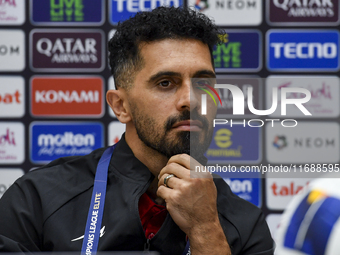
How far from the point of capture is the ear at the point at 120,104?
130cm

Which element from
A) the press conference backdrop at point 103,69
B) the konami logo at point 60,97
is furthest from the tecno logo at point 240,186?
the konami logo at point 60,97

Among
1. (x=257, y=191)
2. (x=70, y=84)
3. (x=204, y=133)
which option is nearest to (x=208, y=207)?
(x=204, y=133)

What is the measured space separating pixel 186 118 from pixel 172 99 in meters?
0.08

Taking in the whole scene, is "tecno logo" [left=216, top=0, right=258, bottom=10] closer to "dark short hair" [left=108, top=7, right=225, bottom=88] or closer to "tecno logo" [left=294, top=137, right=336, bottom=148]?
"dark short hair" [left=108, top=7, right=225, bottom=88]

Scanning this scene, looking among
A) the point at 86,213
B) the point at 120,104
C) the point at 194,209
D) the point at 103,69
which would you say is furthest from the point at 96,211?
the point at 103,69

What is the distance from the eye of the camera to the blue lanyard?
1.05 meters

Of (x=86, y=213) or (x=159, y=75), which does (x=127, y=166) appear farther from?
(x=159, y=75)

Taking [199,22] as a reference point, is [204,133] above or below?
below

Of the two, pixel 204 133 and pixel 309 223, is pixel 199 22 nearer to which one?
pixel 204 133

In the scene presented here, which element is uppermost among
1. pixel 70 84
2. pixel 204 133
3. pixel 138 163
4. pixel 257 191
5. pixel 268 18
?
pixel 268 18

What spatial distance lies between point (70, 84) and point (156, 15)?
756 mm

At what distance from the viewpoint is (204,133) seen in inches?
45.1

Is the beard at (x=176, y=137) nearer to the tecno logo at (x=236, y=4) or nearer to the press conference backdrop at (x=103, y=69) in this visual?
the press conference backdrop at (x=103, y=69)

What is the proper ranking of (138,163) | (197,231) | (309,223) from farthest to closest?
1. (138,163)
2. (197,231)
3. (309,223)
